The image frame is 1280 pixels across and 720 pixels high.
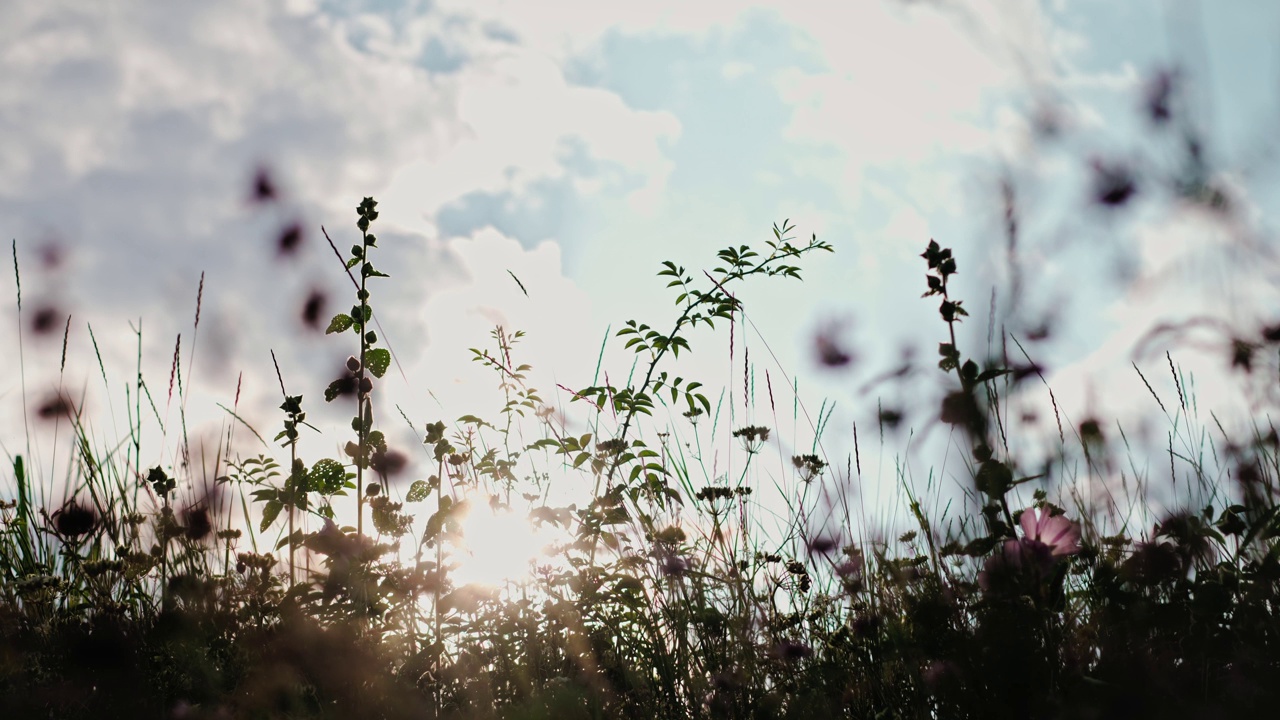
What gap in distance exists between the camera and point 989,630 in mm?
1450

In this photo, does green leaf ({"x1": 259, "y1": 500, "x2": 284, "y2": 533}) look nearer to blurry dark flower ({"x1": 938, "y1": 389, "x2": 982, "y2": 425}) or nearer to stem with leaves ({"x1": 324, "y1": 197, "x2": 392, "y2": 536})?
stem with leaves ({"x1": 324, "y1": 197, "x2": 392, "y2": 536})

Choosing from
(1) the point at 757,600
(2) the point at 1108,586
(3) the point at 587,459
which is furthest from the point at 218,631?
(2) the point at 1108,586

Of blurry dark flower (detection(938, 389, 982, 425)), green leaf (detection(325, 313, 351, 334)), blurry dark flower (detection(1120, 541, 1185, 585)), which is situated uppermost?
green leaf (detection(325, 313, 351, 334))

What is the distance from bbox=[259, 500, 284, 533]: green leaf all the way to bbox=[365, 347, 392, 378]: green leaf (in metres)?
0.44

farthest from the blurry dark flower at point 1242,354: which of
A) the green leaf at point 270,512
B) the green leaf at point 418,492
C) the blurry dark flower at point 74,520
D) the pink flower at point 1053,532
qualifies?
the blurry dark flower at point 74,520

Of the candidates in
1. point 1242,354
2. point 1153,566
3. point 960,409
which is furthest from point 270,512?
point 1242,354

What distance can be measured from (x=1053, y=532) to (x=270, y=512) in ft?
6.40

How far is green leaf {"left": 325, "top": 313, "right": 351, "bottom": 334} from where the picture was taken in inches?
98.0

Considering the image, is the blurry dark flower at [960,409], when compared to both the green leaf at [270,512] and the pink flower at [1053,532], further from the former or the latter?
the green leaf at [270,512]

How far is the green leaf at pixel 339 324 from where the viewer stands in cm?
249

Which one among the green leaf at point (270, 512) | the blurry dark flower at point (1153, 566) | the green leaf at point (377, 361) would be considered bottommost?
the blurry dark flower at point (1153, 566)

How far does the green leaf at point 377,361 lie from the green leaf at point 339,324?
12 centimetres

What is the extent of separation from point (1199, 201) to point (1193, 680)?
86 cm

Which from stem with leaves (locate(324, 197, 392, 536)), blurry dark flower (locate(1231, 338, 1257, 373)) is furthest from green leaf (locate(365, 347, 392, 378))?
blurry dark flower (locate(1231, 338, 1257, 373))
